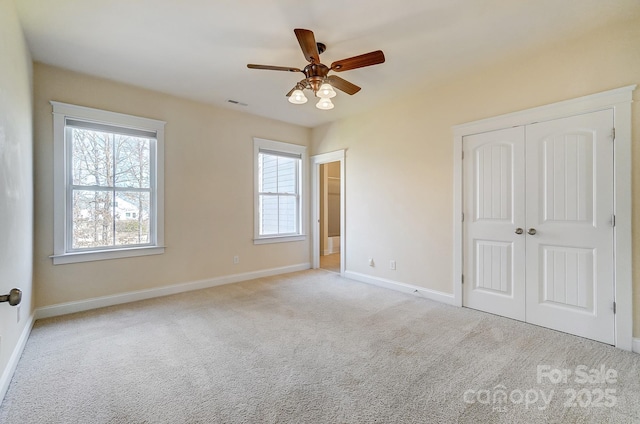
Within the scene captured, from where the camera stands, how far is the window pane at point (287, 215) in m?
5.16

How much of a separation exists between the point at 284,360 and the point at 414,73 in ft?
10.3

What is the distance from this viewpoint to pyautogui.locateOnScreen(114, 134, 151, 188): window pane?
355 cm

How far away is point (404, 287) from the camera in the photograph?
156 inches

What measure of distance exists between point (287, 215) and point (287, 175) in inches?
28.4

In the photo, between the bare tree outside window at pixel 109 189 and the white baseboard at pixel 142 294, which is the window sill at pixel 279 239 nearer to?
the white baseboard at pixel 142 294

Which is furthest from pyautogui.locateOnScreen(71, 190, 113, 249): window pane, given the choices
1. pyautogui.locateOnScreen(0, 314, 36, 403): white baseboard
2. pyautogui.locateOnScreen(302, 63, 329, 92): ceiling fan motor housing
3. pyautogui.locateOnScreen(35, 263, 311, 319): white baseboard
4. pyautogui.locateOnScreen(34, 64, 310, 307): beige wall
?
pyautogui.locateOnScreen(302, 63, 329, 92): ceiling fan motor housing

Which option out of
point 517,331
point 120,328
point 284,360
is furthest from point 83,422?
point 517,331

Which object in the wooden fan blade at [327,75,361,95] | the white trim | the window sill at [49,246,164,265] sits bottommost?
the window sill at [49,246,164,265]

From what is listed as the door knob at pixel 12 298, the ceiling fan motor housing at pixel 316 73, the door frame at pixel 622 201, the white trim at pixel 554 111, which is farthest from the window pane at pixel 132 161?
the door frame at pixel 622 201

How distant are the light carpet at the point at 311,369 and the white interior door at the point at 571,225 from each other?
237mm

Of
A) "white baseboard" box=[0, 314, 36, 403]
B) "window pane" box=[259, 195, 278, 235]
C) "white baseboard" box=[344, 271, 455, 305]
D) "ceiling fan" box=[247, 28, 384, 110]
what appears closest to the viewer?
"white baseboard" box=[0, 314, 36, 403]

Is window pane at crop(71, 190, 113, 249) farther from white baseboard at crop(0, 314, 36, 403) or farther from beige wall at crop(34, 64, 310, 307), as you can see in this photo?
white baseboard at crop(0, 314, 36, 403)

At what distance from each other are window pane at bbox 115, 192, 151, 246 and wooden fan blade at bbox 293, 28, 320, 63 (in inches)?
111

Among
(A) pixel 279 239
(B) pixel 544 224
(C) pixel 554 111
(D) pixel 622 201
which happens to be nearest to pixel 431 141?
(C) pixel 554 111
